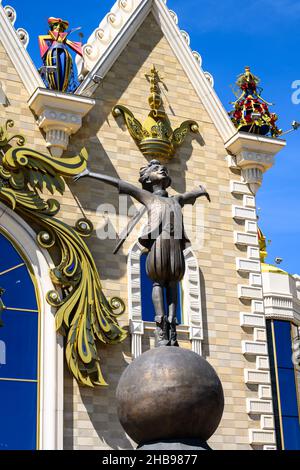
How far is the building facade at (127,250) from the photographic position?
19.6m

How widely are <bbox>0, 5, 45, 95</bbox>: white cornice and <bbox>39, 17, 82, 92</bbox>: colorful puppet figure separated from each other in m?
0.32

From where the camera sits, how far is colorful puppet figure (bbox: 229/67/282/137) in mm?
24375

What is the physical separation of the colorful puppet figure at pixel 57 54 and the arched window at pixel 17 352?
14.2ft

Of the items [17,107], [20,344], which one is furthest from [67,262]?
[17,107]

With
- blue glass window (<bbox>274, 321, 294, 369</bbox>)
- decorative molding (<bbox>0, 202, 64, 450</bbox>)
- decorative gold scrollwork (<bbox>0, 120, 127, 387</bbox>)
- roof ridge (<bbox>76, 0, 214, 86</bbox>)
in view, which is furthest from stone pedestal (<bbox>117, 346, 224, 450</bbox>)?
blue glass window (<bbox>274, 321, 294, 369</bbox>)

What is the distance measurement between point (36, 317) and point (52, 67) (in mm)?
6366

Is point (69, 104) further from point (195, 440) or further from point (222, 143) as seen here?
point (195, 440)

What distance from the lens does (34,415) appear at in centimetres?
1920

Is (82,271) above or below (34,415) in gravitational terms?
above

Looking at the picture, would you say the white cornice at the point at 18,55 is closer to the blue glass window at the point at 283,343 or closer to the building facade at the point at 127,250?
the building facade at the point at 127,250

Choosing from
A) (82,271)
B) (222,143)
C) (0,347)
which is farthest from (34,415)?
(222,143)

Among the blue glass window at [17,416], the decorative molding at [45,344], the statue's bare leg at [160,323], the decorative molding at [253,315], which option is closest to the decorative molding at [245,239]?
the decorative molding at [253,315]

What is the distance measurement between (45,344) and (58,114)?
568 cm

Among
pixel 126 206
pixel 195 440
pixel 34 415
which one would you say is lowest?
pixel 195 440
